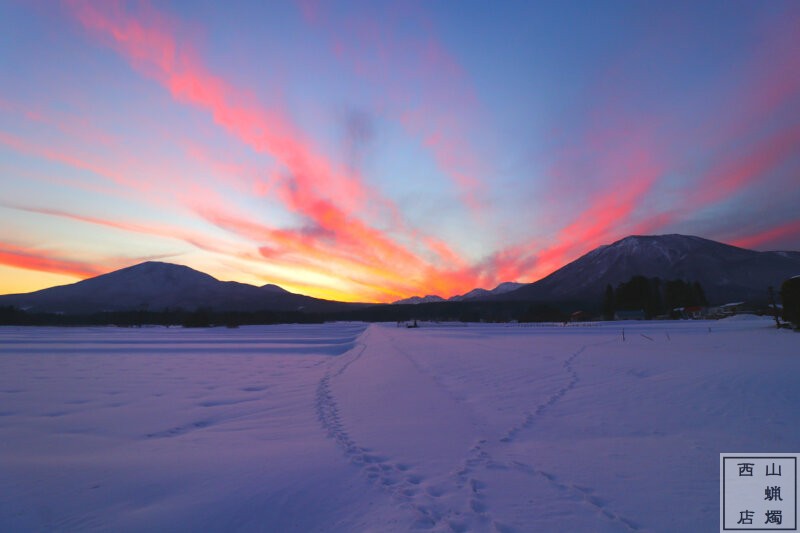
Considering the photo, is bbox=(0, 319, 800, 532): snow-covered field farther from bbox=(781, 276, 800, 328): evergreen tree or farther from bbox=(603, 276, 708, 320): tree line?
bbox=(603, 276, 708, 320): tree line

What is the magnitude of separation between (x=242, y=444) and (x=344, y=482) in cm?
280

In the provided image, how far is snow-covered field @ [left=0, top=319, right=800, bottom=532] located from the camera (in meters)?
4.32

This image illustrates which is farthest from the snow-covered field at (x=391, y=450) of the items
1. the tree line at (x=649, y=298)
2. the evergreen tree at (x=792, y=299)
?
the tree line at (x=649, y=298)

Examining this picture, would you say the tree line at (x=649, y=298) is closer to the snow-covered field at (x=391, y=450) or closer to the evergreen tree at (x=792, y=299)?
the evergreen tree at (x=792, y=299)

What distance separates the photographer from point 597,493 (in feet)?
15.6

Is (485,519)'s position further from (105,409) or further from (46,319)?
(46,319)

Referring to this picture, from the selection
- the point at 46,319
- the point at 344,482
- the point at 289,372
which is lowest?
the point at 46,319

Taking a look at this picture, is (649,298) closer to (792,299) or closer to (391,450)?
(792,299)

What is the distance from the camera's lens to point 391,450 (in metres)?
6.55

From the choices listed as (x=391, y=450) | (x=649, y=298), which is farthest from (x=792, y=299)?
(x=649, y=298)

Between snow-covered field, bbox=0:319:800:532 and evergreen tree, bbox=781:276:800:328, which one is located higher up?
evergreen tree, bbox=781:276:800:328

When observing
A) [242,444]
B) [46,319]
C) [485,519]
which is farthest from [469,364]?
[46,319]

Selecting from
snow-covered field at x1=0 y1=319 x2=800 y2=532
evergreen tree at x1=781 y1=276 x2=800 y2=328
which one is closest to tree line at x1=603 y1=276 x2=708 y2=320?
evergreen tree at x1=781 y1=276 x2=800 y2=328

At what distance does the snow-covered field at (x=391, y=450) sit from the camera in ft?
14.2
